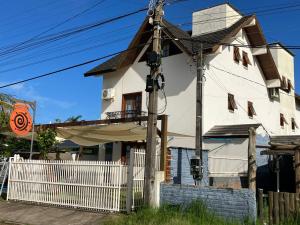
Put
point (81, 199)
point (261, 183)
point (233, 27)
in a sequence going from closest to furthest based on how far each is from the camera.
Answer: point (81, 199)
point (261, 183)
point (233, 27)

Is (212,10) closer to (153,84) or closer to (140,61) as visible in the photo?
(140,61)

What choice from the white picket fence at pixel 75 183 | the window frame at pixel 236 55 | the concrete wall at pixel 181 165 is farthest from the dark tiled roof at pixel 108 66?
the concrete wall at pixel 181 165

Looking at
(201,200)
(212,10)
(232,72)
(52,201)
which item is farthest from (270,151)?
(212,10)

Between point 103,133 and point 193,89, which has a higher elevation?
point 193,89

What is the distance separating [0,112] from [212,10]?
1577 centimetres

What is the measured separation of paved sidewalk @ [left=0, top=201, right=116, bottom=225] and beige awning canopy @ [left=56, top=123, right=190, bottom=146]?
16.1 ft

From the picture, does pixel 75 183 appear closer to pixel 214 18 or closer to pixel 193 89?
pixel 193 89

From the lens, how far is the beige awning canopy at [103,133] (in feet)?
60.3

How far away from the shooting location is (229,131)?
22.1 m

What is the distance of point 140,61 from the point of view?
2630 centimetres

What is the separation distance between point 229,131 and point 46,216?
453 inches

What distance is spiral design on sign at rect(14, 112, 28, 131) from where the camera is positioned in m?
17.6

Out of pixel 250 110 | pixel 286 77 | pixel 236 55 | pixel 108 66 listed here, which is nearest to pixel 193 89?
pixel 236 55

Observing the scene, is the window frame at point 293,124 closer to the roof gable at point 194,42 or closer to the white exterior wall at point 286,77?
the white exterior wall at point 286,77
